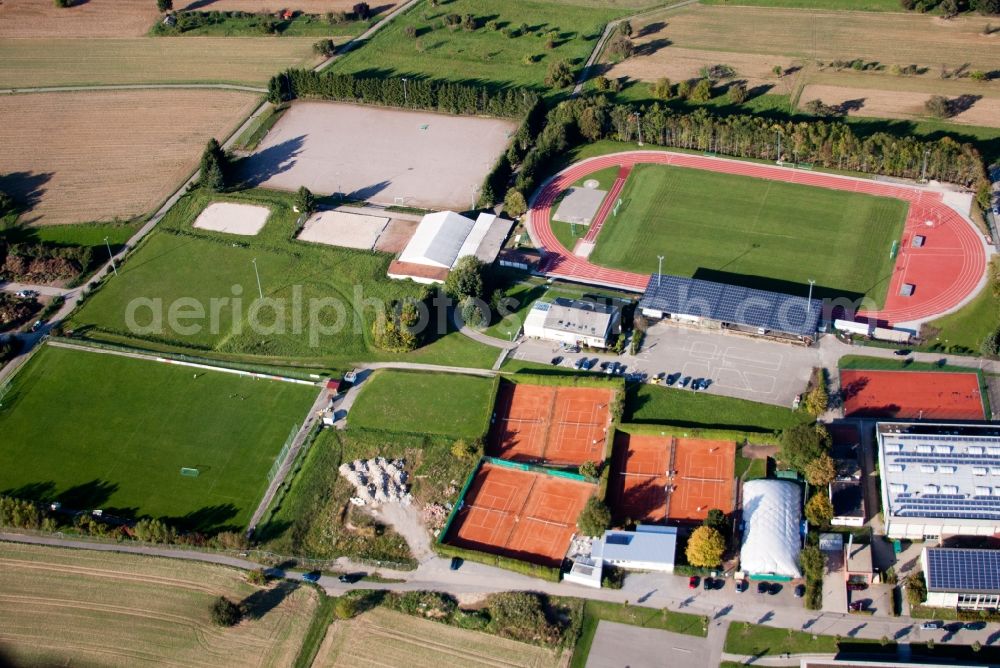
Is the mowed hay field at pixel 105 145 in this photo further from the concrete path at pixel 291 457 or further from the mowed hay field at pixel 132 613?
the mowed hay field at pixel 132 613

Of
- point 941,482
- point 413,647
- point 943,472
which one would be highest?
point 943,472

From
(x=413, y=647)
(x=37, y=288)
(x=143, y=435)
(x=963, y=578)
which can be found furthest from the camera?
(x=37, y=288)

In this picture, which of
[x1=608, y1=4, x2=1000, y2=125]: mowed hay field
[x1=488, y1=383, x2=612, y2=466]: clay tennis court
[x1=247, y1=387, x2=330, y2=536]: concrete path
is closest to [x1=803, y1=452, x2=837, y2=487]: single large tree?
[x1=488, y1=383, x2=612, y2=466]: clay tennis court

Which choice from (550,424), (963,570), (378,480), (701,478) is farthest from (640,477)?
(963,570)

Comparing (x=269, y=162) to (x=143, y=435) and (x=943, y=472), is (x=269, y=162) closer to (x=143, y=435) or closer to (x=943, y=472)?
(x=143, y=435)

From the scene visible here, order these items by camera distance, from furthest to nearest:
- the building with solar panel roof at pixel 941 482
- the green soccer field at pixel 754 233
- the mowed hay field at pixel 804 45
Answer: the mowed hay field at pixel 804 45
the green soccer field at pixel 754 233
the building with solar panel roof at pixel 941 482

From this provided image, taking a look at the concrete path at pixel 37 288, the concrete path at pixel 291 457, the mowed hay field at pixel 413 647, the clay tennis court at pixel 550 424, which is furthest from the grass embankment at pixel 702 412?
the concrete path at pixel 37 288

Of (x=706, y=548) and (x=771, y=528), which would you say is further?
(x=771, y=528)

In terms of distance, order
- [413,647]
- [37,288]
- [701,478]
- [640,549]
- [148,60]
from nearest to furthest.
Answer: [413,647], [640,549], [701,478], [37,288], [148,60]

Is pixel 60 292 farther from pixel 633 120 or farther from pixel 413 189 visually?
pixel 633 120
